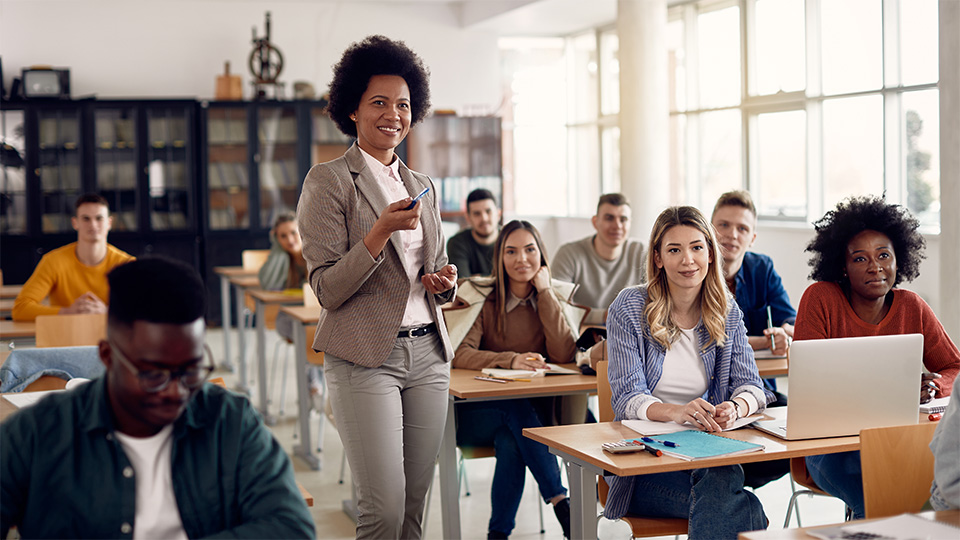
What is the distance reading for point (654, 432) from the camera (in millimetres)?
2326

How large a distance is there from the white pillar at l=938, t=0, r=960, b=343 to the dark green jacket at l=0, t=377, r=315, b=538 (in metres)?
4.17

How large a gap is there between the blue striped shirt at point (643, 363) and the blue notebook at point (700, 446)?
0.87 ft

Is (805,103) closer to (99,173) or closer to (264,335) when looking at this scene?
(264,335)

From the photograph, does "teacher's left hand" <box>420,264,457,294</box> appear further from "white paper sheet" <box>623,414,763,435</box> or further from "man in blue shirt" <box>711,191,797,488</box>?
"man in blue shirt" <box>711,191,797,488</box>

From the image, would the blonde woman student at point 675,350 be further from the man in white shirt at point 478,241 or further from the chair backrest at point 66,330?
the man in white shirt at point 478,241

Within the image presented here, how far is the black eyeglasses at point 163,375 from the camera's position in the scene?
4.27 feet

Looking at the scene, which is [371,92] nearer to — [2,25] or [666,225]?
[666,225]

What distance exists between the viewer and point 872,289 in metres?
2.89

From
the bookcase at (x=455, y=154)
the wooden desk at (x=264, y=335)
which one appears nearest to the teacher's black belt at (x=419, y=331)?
the wooden desk at (x=264, y=335)

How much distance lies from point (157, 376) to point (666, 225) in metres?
1.80

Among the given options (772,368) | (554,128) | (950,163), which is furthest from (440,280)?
(554,128)

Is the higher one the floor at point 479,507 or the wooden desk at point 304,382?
the wooden desk at point 304,382

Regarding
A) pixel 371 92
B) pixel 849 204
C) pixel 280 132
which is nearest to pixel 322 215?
pixel 371 92

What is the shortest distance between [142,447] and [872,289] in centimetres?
232
